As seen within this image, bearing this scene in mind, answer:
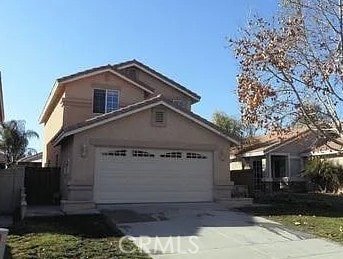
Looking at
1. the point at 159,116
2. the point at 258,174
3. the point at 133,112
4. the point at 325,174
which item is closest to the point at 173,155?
the point at 159,116

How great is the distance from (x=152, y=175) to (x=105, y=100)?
7.52m

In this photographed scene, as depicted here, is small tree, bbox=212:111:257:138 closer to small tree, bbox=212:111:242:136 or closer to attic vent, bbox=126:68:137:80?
small tree, bbox=212:111:242:136

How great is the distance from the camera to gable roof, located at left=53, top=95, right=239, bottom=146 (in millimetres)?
18250

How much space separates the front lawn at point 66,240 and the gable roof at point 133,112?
14.8ft

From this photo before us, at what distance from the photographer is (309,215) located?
54.5 ft

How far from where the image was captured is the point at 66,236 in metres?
11.8

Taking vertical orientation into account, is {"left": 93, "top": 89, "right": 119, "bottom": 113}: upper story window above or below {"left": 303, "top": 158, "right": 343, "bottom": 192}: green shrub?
above

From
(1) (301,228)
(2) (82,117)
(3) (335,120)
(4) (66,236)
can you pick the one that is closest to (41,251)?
(4) (66,236)

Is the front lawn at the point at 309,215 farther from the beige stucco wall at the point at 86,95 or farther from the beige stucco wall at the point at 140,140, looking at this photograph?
the beige stucco wall at the point at 86,95

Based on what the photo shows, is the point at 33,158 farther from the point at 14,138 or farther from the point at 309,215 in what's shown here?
the point at 309,215

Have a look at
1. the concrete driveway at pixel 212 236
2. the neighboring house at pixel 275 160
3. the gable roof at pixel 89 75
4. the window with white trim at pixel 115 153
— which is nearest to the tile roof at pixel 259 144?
the neighboring house at pixel 275 160

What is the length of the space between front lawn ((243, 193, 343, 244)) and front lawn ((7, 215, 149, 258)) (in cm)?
564

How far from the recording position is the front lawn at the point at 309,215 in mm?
13492

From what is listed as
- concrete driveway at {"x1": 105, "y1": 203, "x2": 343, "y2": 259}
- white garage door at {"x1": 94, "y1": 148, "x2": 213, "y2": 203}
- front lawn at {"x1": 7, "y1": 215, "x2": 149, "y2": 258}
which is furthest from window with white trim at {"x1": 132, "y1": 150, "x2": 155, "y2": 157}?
front lawn at {"x1": 7, "y1": 215, "x2": 149, "y2": 258}
